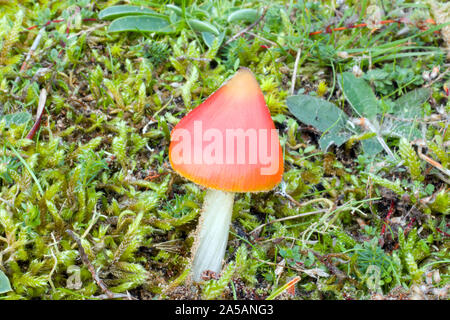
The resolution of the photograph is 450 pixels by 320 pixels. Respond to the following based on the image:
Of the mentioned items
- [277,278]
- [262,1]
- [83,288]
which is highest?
[262,1]

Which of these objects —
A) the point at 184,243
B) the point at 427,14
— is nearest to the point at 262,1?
the point at 427,14

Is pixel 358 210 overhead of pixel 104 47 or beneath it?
beneath

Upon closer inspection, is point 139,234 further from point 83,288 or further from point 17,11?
point 17,11

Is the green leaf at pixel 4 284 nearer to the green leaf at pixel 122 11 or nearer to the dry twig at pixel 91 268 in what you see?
the dry twig at pixel 91 268

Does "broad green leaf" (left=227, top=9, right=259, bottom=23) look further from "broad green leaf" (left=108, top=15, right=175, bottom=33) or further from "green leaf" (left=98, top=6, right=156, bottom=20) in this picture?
"green leaf" (left=98, top=6, right=156, bottom=20)

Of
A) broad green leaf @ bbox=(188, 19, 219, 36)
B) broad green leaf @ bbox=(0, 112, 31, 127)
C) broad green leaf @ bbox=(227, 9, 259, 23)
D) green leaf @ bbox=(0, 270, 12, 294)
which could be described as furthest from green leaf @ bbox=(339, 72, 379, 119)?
green leaf @ bbox=(0, 270, 12, 294)

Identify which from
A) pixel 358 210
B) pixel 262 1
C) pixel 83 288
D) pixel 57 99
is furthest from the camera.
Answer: pixel 262 1

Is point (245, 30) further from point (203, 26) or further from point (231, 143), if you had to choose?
point (231, 143)

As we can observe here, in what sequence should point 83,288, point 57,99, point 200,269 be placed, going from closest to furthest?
point 83,288 < point 200,269 < point 57,99
